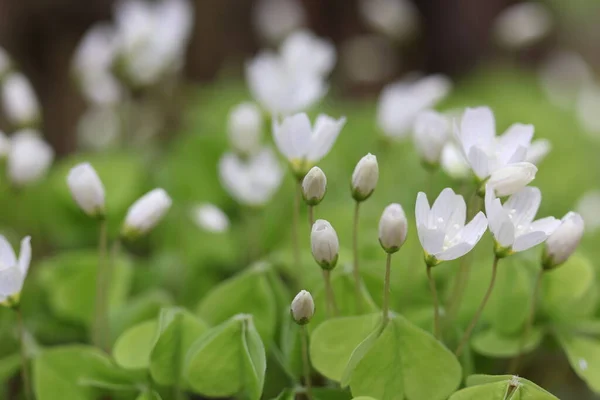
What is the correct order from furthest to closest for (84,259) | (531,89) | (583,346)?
(531,89)
(84,259)
(583,346)

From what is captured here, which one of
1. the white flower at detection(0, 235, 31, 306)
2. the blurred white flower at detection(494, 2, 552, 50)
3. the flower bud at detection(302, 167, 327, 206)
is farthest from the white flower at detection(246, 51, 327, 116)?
the blurred white flower at detection(494, 2, 552, 50)

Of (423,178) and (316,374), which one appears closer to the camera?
(316,374)

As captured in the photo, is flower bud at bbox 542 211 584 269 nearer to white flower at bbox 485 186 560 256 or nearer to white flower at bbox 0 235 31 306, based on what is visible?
white flower at bbox 485 186 560 256

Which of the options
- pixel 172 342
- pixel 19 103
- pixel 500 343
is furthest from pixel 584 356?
pixel 19 103

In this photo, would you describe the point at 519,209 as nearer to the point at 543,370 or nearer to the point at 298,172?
the point at 298,172

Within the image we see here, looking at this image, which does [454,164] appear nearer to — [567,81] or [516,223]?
[516,223]

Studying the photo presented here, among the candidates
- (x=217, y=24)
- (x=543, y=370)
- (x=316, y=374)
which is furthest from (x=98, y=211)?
(x=217, y=24)

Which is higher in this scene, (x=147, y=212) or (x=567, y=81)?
(x=147, y=212)
